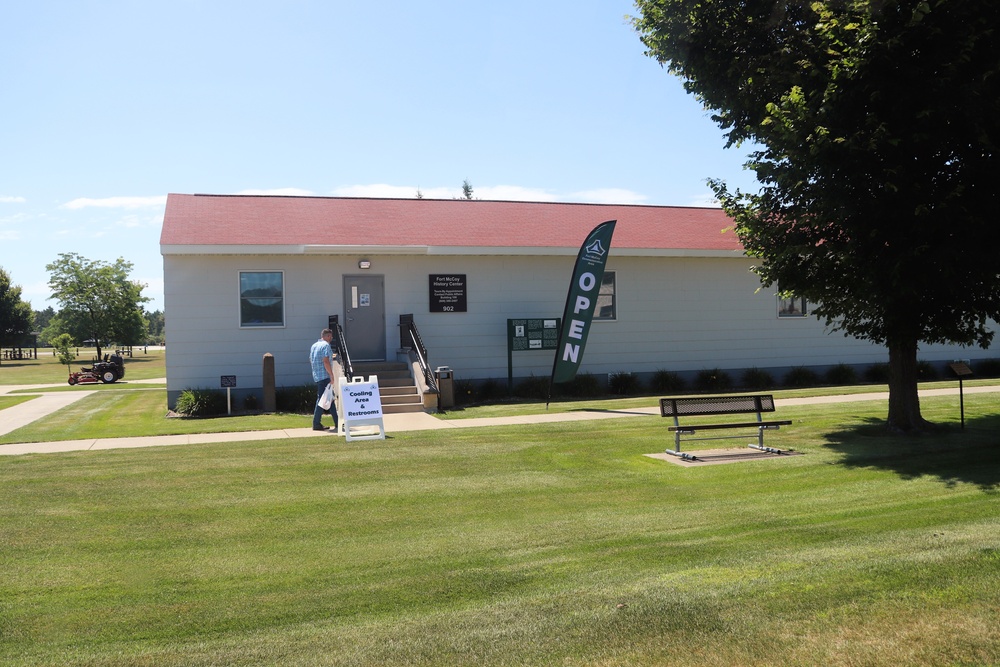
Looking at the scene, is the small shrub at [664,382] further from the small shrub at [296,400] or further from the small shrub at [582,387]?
the small shrub at [296,400]

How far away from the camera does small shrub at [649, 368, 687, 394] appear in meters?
21.5

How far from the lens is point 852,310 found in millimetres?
12703

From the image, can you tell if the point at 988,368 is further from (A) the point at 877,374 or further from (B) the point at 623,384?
(B) the point at 623,384

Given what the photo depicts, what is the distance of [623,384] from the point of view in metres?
21.0

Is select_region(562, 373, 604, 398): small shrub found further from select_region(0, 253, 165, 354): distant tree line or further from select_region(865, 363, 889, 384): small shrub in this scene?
select_region(0, 253, 165, 354): distant tree line

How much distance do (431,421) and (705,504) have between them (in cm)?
753

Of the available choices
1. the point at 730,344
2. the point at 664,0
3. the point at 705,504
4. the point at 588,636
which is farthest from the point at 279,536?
the point at 730,344

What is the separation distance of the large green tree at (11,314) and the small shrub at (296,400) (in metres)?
60.4

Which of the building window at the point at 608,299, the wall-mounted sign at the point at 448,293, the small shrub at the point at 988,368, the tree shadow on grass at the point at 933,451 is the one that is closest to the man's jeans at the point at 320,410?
the wall-mounted sign at the point at 448,293

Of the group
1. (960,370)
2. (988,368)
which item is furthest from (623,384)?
(988,368)

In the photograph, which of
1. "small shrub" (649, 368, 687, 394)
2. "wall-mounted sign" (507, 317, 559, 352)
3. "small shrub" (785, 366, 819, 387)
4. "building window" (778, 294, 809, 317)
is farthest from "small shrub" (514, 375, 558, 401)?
"building window" (778, 294, 809, 317)

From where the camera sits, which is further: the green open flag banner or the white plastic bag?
the green open flag banner

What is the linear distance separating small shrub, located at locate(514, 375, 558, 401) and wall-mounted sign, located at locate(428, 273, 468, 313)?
2258mm

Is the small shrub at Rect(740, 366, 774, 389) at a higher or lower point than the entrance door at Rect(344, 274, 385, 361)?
lower
